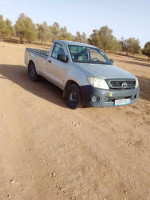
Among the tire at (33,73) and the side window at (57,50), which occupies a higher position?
the side window at (57,50)

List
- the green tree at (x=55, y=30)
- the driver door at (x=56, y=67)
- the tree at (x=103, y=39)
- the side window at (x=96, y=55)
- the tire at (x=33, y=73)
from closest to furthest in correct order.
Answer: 1. the driver door at (x=56, y=67)
2. the side window at (x=96, y=55)
3. the tire at (x=33, y=73)
4. the tree at (x=103, y=39)
5. the green tree at (x=55, y=30)

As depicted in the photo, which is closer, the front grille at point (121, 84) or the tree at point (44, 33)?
the front grille at point (121, 84)

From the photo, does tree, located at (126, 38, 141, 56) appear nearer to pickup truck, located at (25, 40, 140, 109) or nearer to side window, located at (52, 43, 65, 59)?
pickup truck, located at (25, 40, 140, 109)

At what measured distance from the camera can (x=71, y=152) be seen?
279 cm

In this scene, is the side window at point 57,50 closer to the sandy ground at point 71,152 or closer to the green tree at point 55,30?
the sandy ground at point 71,152

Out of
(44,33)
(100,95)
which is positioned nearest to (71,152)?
(100,95)

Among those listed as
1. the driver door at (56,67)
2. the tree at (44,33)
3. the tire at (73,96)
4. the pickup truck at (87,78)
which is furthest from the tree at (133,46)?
the tire at (73,96)

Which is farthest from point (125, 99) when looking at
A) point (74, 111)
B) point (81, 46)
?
point (81, 46)

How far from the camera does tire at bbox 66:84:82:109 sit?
4.16 m

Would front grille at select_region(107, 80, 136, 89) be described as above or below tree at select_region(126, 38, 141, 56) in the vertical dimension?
below

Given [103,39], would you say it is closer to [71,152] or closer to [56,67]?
[56,67]

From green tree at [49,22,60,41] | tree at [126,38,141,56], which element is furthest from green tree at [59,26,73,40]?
tree at [126,38,141,56]

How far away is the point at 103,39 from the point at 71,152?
4918 cm

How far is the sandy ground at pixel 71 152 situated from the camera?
2121 millimetres
